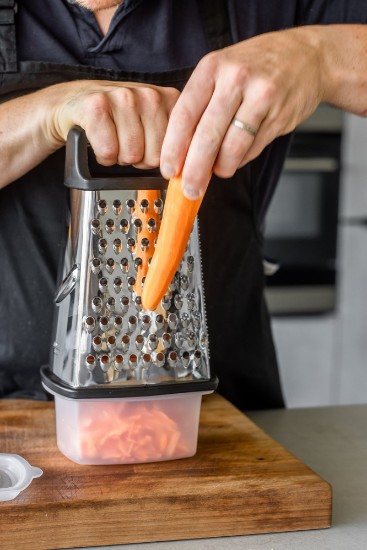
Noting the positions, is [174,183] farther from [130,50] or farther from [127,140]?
[130,50]

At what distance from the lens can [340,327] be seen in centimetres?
296

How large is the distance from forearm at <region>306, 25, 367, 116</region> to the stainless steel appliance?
60.7 inches

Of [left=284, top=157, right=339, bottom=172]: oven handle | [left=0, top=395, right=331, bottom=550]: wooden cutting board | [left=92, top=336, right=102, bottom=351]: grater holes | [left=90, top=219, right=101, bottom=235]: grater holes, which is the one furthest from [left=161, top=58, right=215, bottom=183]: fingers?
[left=284, top=157, right=339, bottom=172]: oven handle

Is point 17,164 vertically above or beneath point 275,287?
above

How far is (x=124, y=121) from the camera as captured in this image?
103 cm

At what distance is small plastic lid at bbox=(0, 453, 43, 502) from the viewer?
1001 millimetres

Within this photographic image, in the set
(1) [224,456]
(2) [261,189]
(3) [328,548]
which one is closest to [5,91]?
(2) [261,189]

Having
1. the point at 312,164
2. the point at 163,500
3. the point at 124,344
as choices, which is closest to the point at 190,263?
the point at 124,344

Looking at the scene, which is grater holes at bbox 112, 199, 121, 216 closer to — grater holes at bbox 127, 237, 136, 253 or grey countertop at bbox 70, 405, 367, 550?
grater holes at bbox 127, 237, 136, 253

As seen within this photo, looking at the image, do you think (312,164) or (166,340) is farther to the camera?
(312,164)

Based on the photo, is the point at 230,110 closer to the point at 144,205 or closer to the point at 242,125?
the point at 242,125

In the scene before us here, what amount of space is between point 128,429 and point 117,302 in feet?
0.49

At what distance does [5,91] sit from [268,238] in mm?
1625

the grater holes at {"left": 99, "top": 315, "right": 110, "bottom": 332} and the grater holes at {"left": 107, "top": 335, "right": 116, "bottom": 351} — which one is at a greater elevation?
the grater holes at {"left": 99, "top": 315, "right": 110, "bottom": 332}
